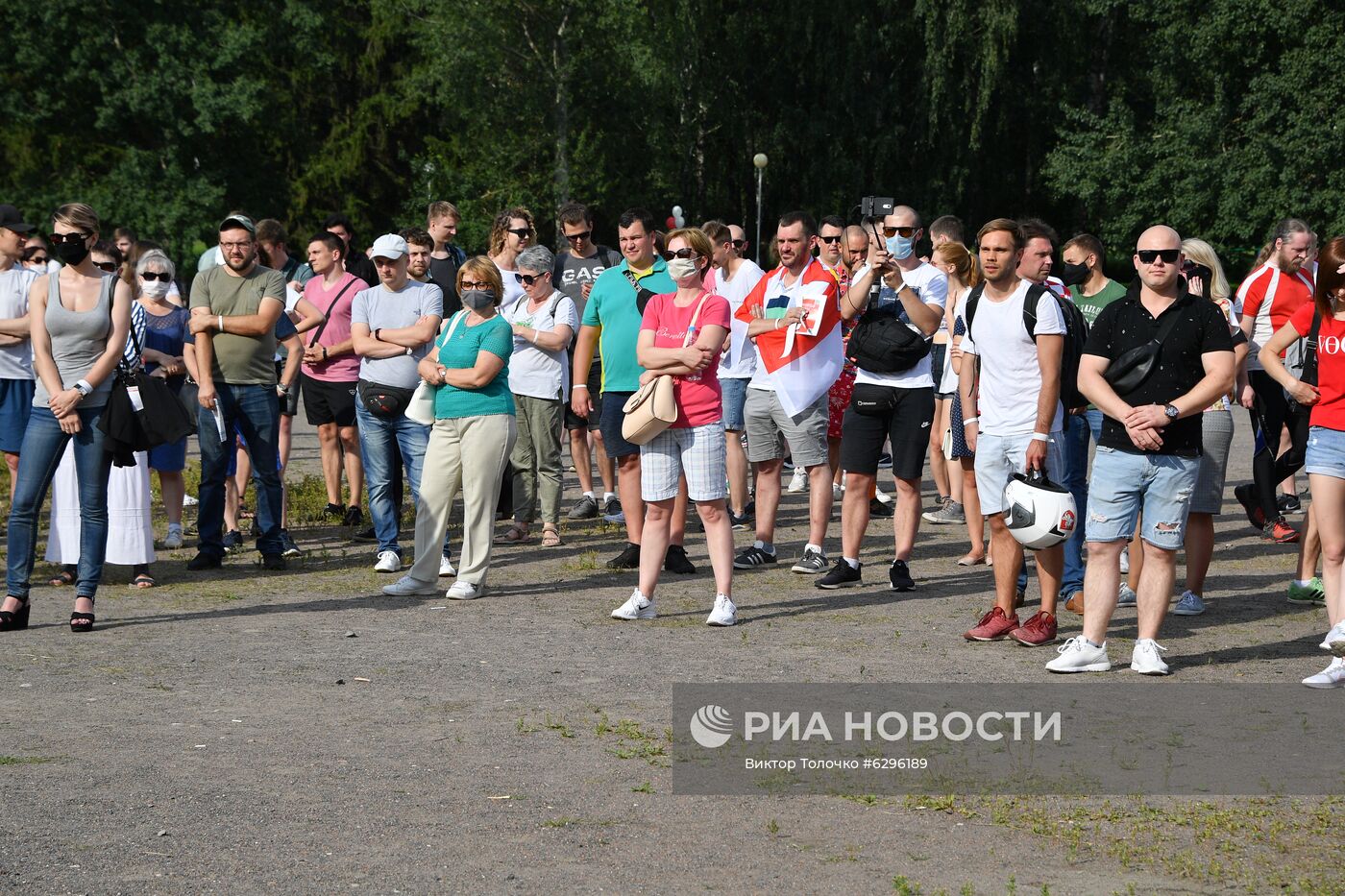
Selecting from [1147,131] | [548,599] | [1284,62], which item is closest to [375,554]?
[548,599]

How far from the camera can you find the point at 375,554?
1113 centimetres

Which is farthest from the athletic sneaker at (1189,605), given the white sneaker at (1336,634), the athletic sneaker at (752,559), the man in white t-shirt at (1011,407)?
the athletic sneaker at (752,559)

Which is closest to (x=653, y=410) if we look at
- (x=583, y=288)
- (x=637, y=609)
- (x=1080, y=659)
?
(x=637, y=609)

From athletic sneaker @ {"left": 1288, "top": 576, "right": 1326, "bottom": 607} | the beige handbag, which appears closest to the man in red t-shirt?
athletic sneaker @ {"left": 1288, "top": 576, "right": 1326, "bottom": 607}

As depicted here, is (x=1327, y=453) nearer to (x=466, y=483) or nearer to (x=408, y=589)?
(x=466, y=483)

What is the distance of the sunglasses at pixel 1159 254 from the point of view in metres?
7.12

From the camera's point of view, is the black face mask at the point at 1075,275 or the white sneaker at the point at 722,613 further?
the black face mask at the point at 1075,275

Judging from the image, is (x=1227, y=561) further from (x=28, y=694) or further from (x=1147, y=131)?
(x=1147, y=131)

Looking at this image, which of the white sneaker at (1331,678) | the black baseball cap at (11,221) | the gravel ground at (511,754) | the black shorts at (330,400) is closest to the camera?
the gravel ground at (511,754)

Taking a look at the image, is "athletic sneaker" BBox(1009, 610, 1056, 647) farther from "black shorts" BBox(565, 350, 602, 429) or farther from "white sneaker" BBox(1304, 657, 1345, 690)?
"black shorts" BBox(565, 350, 602, 429)

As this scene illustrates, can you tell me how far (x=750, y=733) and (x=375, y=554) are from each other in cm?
529

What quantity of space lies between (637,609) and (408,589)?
1630 mm

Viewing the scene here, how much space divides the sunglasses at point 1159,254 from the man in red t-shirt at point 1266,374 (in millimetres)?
3950

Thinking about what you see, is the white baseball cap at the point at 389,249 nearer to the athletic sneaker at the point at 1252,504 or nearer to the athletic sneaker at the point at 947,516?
the athletic sneaker at the point at 947,516
